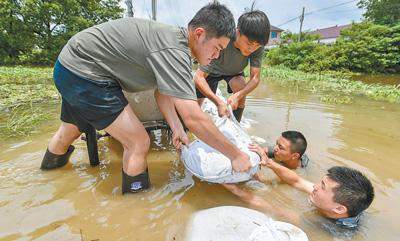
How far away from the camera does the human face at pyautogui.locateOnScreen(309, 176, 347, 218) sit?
2160mm

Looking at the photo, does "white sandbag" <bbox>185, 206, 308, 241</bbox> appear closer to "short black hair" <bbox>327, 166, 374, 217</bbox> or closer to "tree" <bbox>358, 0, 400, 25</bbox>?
"short black hair" <bbox>327, 166, 374, 217</bbox>

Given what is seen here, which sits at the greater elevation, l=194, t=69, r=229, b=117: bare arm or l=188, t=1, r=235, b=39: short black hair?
l=188, t=1, r=235, b=39: short black hair

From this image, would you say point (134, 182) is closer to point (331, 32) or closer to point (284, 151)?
point (284, 151)

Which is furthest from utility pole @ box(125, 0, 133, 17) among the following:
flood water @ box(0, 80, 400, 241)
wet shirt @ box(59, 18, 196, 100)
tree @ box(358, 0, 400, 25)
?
tree @ box(358, 0, 400, 25)

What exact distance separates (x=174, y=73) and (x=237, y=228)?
1038 millimetres

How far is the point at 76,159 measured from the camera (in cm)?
312

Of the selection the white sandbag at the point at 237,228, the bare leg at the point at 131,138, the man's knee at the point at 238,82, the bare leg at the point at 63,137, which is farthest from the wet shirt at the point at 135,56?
the man's knee at the point at 238,82

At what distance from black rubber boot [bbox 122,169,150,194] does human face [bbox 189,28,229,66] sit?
1037 millimetres

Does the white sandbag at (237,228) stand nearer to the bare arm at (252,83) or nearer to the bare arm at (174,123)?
the bare arm at (174,123)

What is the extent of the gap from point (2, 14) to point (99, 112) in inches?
870

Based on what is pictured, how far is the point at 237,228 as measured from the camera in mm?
1835

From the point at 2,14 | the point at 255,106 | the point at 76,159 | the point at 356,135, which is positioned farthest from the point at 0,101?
the point at 2,14

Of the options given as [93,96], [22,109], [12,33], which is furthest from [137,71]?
[12,33]

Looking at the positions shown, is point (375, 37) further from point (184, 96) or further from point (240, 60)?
point (184, 96)
